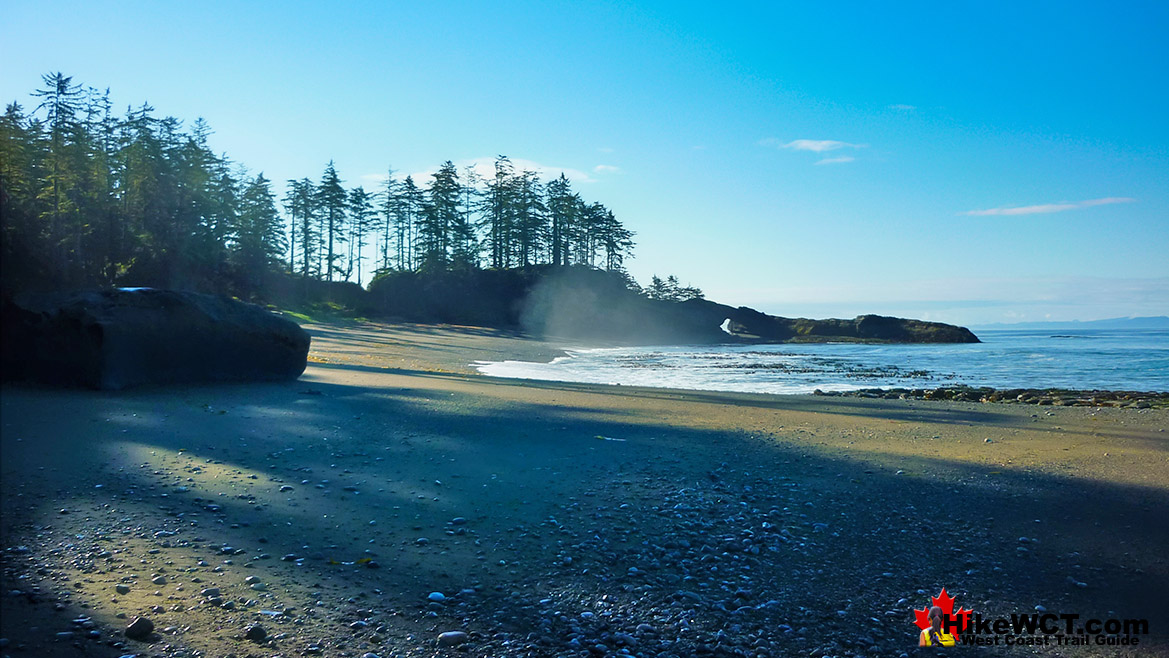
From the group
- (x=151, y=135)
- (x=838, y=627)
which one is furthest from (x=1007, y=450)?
(x=151, y=135)

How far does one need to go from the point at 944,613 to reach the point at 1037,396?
16039 millimetres

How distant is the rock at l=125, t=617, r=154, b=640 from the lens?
3117 millimetres

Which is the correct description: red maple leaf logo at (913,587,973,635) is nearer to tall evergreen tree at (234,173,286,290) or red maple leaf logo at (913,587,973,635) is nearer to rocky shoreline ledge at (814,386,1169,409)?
rocky shoreline ledge at (814,386,1169,409)

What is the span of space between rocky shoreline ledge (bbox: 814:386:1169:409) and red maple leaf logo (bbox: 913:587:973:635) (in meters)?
13.5

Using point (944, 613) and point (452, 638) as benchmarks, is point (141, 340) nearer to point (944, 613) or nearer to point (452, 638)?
point (452, 638)

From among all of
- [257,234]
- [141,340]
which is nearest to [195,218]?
[257,234]

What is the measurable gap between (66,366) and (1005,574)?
11891mm

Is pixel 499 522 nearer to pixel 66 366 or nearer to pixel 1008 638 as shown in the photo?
pixel 1008 638

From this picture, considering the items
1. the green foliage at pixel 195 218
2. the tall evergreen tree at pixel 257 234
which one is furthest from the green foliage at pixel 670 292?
the tall evergreen tree at pixel 257 234

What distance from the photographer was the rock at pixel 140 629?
312 cm

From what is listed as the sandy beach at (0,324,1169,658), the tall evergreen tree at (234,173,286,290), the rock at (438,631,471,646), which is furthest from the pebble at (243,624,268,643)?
the tall evergreen tree at (234,173,286,290)

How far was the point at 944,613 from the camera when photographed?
3648 millimetres

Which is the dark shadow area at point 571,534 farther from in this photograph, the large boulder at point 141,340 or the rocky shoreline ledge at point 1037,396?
the rocky shoreline ledge at point 1037,396

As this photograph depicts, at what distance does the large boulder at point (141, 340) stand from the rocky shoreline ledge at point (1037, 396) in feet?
43.8
